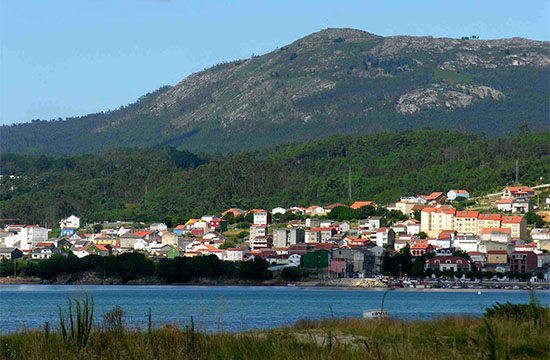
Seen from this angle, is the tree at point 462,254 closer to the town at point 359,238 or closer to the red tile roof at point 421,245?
the town at point 359,238

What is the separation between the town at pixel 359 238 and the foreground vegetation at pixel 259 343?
54447mm

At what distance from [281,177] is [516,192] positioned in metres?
36.1

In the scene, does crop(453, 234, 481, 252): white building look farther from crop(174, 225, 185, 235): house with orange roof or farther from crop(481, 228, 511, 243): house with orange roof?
crop(174, 225, 185, 235): house with orange roof

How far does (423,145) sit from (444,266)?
56.6 metres

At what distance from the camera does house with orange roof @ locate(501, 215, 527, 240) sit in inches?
3332

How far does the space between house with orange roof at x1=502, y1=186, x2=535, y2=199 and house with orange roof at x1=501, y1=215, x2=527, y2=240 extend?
706 centimetres

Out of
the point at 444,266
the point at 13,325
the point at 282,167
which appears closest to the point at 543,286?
the point at 444,266

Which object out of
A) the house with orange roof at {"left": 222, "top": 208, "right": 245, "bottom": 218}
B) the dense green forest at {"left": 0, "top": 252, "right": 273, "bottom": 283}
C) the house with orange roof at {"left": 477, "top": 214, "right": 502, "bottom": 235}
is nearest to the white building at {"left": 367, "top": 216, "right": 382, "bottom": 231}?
the house with orange roof at {"left": 477, "top": 214, "right": 502, "bottom": 235}

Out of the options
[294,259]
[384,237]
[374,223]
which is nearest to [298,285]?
[294,259]

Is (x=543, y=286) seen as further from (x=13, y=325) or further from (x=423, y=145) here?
(x=423, y=145)

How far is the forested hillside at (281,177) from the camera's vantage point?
111 metres

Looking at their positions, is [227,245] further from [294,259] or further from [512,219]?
[512,219]

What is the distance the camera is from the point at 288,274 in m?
70.9

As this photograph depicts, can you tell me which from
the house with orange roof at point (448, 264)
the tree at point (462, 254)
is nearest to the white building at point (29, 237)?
the house with orange roof at point (448, 264)
